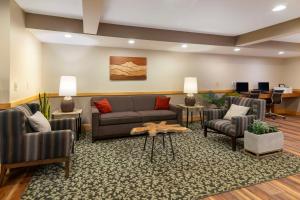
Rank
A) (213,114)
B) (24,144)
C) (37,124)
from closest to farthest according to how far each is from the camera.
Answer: (24,144) < (37,124) < (213,114)

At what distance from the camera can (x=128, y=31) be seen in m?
3.81

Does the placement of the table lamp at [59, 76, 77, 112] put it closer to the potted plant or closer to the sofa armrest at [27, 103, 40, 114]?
the sofa armrest at [27, 103, 40, 114]

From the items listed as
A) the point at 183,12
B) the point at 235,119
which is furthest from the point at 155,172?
the point at 183,12

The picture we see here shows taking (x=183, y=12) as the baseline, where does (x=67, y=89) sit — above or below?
below

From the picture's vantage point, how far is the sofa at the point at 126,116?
12.4 feet

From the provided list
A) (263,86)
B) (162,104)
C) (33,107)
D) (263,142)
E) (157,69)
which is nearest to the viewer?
(33,107)

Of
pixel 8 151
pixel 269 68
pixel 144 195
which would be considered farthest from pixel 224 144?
pixel 269 68

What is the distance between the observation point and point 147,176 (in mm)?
2410

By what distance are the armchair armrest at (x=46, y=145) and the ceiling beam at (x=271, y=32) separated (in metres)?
4.00

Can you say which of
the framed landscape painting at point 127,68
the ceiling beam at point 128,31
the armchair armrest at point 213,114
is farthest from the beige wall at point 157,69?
the armchair armrest at point 213,114

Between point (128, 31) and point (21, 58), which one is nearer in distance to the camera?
point (21, 58)

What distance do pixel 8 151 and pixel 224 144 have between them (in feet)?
10.9

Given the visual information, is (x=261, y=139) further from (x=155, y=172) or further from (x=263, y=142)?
(x=155, y=172)

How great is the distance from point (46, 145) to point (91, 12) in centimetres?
176
